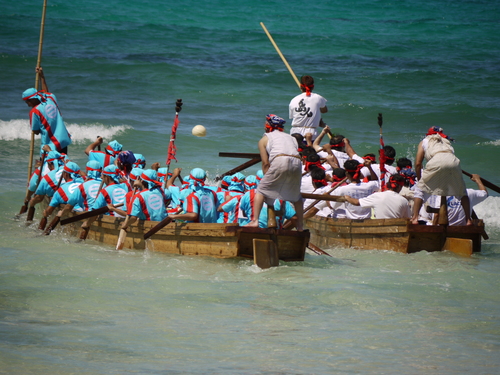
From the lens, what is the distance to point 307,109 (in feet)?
44.1

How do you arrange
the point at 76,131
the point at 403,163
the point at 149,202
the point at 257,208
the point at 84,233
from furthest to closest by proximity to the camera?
the point at 76,131 < the point at 403,163 < the point at 84,233 < the point at 149,202 < the point at 257,208

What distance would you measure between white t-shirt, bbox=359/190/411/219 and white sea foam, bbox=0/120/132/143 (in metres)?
13.5

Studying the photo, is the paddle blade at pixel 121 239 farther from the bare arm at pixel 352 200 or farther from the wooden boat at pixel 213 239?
the bare arm at pixel 352 200

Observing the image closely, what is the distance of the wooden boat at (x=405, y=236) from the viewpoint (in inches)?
420

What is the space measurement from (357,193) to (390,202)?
0.53 m

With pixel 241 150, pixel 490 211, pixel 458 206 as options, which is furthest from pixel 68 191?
pixel 241 150

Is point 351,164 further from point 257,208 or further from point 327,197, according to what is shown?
point 257,208

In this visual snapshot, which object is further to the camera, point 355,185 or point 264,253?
point 355,185

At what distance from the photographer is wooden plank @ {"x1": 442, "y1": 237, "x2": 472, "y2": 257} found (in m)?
10.6

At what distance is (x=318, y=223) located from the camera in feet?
39.6

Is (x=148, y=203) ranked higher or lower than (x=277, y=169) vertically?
lower

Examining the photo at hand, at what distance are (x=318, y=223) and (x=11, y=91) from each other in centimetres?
1843

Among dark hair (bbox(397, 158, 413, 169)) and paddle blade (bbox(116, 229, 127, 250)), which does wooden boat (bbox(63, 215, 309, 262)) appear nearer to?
paddle blade (bbox(116, 229, 127, 250))

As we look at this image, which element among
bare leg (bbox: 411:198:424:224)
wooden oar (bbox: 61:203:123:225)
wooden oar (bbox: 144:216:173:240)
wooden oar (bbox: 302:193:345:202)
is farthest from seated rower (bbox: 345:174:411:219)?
wooden oar (bbox: 61:203:123:225)
